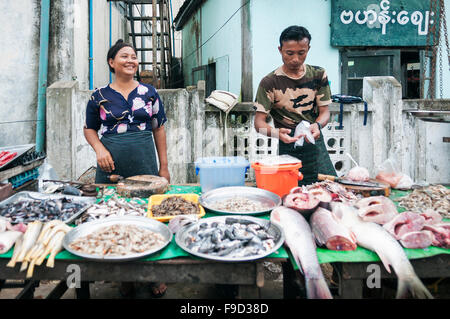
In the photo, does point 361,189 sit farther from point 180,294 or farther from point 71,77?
point 71,77

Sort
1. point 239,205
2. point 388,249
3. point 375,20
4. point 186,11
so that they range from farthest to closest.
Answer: point 186,11 → point 375,20 → point 239,205 → point 388,249

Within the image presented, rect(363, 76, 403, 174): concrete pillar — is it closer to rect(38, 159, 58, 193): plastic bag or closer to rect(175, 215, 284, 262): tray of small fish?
rect(175, 215, 284, 262): tray of small fish

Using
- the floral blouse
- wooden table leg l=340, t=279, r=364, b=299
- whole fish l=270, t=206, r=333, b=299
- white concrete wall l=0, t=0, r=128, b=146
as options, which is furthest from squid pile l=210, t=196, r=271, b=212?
white concrete wall l=0, t=0, r=128, b=146

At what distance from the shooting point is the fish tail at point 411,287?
62.6 inches

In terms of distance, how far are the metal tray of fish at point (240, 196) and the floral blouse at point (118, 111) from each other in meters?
1.19

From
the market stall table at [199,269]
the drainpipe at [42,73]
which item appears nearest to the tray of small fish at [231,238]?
the market stall table at [199,269]

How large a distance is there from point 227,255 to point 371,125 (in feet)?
15.3

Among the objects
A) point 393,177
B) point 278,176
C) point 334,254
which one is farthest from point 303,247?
point 393,177

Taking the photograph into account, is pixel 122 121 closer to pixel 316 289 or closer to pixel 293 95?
pixel 293 95

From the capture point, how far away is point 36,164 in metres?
3.13

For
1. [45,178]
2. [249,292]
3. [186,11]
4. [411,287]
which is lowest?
[249,292]

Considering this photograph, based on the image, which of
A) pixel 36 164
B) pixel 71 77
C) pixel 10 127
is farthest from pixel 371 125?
pixel 10 127

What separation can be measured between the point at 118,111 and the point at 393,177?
9.16ft

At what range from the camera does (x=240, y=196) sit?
2680mm
